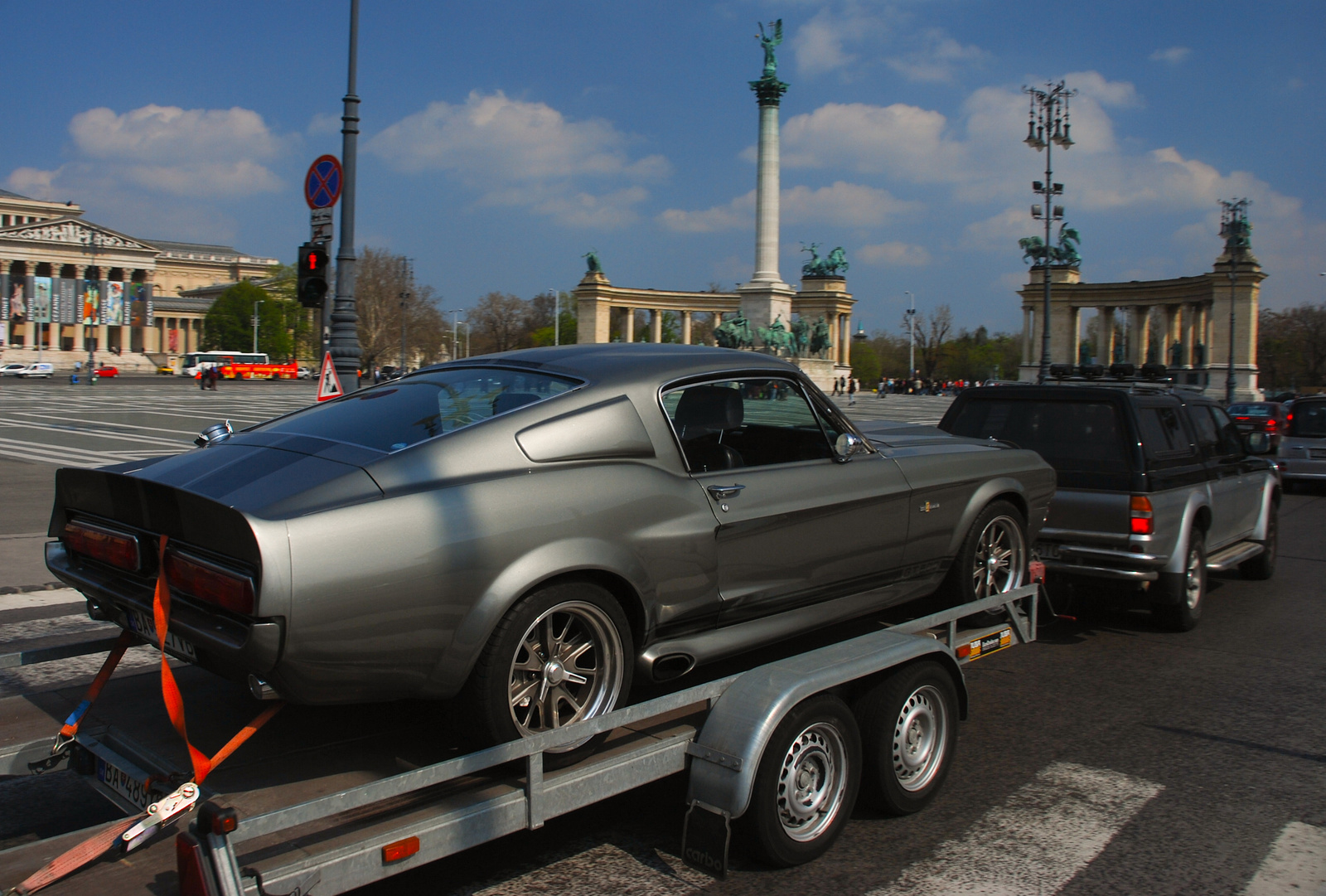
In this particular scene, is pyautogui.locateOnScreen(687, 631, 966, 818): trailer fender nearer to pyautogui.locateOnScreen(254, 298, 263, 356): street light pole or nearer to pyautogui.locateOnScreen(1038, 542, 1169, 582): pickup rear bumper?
pyautogui.locateOnScreen(1038, 542, 1169, 582): pickup rear bumper

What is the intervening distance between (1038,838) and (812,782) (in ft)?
3.40

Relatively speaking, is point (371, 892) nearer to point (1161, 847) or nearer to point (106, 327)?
point (1161, 847)

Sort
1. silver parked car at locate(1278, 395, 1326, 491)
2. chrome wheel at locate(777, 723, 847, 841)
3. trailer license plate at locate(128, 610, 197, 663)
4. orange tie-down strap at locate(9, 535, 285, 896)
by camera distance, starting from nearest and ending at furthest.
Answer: orange tie-down strap at locate(9, 535, 285, 896) → trailer license plate at locate(128, 610, 197, 663) → chrome wheel at locate(777, 723, 847, 841) → silver parked car at locate(1278, 395, 1326, 491)

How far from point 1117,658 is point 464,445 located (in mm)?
5247

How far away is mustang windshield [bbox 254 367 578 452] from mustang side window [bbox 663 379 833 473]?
66 centimetres

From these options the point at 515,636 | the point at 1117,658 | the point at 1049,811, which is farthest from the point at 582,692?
the point at 1117,658

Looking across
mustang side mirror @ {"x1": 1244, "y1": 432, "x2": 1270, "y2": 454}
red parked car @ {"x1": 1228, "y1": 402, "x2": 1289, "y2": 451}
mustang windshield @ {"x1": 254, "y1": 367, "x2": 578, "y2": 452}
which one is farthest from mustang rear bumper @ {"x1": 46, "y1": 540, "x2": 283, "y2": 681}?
red parked car @ {"x1": 1228, "y1": 402, "x2": 1289, "y2": 451}

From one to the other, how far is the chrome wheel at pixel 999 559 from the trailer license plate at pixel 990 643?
0.38 meters

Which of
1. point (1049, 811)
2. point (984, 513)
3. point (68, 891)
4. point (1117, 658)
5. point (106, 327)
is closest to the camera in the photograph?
point (68, 891)

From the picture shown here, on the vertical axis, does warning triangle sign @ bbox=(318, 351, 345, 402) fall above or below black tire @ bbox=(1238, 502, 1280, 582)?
above

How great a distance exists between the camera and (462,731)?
11.0 feet

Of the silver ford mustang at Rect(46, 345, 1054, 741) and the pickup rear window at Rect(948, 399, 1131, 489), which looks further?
the pickup rear window at Rect(948, 399, 1131, 489)

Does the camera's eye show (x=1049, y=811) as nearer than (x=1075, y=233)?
Yes

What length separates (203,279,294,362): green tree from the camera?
113188 mm
